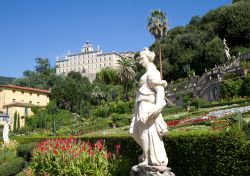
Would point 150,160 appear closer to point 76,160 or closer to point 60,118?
point 76,160

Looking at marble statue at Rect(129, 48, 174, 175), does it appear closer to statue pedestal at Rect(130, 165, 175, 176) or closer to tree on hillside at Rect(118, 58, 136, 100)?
statue pedestal at Rect(130, 165, 175, 176)

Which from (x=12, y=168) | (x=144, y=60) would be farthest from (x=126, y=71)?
(x=144, y=60)

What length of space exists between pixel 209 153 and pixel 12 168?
9.72 metres

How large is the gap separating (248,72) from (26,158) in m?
26.3

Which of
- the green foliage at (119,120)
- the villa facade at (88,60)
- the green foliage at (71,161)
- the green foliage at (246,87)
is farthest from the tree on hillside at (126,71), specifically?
the villa facade at (88,60)

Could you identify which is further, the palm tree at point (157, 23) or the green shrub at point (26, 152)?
the palm tree at point (157, 23)

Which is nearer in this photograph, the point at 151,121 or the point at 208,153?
the point at 151,121

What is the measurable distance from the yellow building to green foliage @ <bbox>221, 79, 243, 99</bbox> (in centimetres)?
3490

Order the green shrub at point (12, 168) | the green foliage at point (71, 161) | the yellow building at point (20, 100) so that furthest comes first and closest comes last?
1. the yellow building at point (20, 100)
2. the green shrub at point (12, 168)
3. the green foliage at point (71, 161)

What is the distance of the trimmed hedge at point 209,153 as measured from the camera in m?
7.79

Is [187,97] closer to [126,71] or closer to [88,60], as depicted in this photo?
[126,71]

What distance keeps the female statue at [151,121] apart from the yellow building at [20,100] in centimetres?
5448

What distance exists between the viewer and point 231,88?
36969 millimetres

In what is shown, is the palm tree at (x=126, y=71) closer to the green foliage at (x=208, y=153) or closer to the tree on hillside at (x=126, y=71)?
the tree on hillside at (x=126, y=71)
